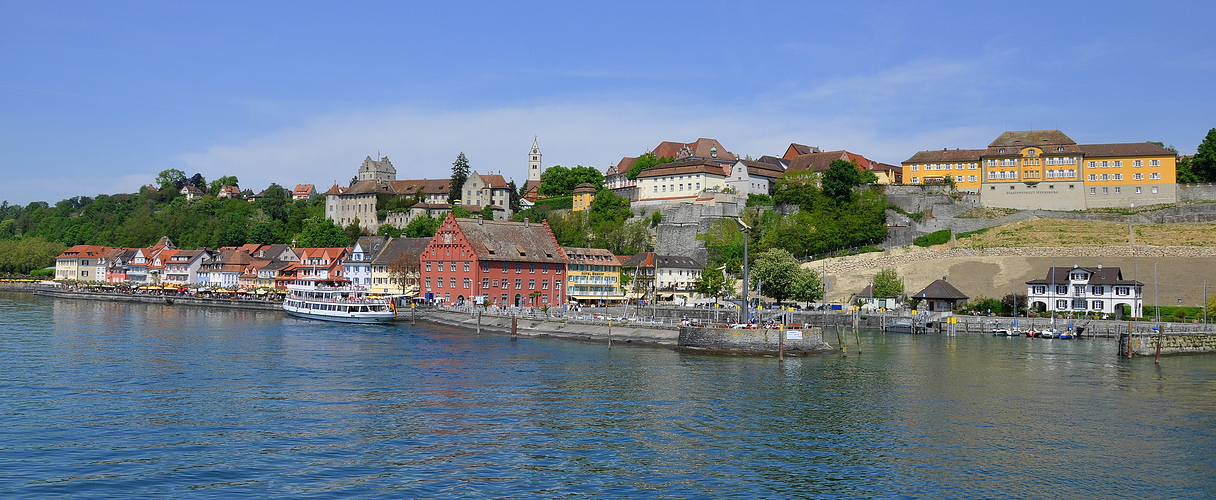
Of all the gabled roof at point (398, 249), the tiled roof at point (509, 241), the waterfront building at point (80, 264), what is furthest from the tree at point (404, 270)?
the waterfront building at point (80, 264)

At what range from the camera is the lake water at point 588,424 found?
73.2ft

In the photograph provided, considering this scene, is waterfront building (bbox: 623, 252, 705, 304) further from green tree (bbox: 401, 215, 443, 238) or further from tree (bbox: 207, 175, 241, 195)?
tree (bbox: 207, 175, 241, 195)

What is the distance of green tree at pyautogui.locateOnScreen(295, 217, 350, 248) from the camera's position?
399 feet

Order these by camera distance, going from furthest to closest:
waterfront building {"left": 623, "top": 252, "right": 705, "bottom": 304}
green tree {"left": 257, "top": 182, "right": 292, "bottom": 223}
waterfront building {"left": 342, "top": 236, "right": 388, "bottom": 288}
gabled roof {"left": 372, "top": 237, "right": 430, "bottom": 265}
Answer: green tree {"left": 257, "top": 182, "right": 292, "bottom": 223} → waterfront building {"left": 342, "top": 236, "right": 388, "bottom": 288} → gabled roof {"left": 372, "top": 237, "right": 430, "bottom": 265} → waterfront building {"left": 623, "top": 252, "right": 705, "bottom": 304}

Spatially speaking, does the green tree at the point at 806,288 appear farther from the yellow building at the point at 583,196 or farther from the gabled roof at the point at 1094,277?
the yellow building at the point at 583,196

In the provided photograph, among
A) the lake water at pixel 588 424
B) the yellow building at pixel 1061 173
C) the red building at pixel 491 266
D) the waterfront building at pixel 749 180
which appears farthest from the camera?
the waterfront building at pixel 749 180

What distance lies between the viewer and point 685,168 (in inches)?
4262

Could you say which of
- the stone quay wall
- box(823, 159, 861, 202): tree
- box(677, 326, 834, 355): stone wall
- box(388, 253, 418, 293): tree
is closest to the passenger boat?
box(388, 253, 418, 293): tree

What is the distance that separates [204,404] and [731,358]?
2454 cm

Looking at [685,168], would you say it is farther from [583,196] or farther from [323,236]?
[323,236]

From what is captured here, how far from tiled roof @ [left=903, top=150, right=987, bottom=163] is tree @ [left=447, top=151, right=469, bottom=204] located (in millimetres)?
61279

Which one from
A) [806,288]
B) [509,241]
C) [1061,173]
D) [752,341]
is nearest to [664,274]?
[509,241]

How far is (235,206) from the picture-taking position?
156000 mm

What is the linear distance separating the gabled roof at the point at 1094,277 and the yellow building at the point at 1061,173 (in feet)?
74.7
